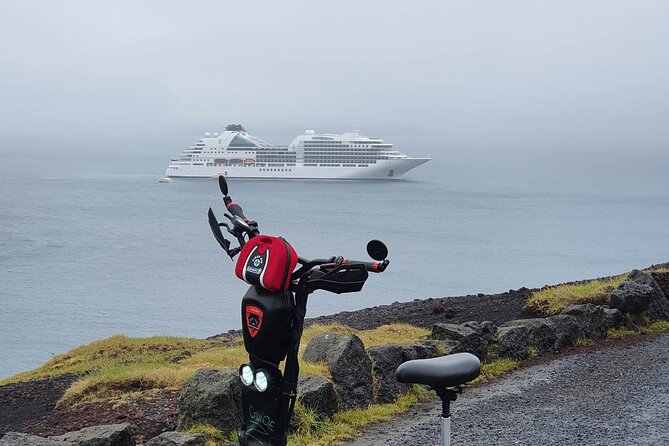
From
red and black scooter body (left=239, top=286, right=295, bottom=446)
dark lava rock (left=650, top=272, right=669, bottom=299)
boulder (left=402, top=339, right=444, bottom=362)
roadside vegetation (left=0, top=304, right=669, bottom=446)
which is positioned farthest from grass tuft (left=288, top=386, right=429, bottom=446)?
dark lava rock (left=650, top=272, right=669, bottom=299)

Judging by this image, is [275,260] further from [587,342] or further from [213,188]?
[213,188]

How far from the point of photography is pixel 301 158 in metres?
83.9

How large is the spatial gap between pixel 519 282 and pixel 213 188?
59.7m

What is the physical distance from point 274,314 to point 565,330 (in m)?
4.84

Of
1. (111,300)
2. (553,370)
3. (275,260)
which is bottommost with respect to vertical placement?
(111,300)

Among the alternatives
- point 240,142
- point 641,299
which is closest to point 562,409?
point 641,299

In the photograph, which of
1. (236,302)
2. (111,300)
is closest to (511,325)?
(236,302)

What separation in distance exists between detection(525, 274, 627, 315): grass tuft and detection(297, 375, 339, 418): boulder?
4.10 m

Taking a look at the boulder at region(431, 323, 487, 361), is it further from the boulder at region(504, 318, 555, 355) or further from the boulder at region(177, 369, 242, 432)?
the boulder at region(177, 369, 242, 432)

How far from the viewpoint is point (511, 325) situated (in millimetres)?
7359

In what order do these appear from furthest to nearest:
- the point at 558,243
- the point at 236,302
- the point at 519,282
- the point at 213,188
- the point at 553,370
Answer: the point at 213,188 < the point at 558,243 < the point at 519,282 < the point at 236,302 < the point at 553,370

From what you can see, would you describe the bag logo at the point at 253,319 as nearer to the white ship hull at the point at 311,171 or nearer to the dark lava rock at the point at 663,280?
the dark lava rock at the point at 663,280

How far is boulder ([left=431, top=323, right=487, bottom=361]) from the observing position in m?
6.75

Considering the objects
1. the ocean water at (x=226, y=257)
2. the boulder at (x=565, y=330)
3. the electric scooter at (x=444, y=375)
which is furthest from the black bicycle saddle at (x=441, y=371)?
the ocean water at (x=226, y=257)
